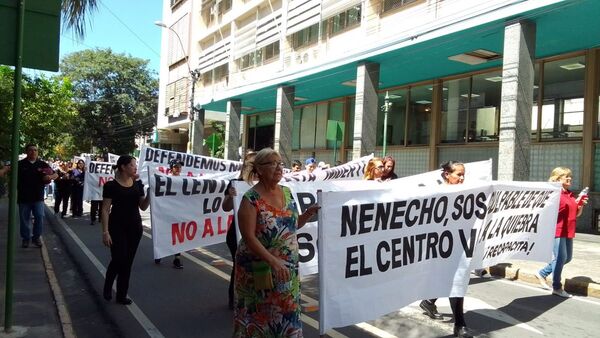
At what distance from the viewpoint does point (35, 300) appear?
5.71 meters

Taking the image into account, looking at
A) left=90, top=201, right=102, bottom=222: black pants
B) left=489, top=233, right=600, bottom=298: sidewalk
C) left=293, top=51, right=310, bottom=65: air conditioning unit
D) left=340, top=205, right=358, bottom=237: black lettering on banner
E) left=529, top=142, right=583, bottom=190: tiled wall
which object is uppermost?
left=293, top=51, right=310, bottom=65: air conditioning unit

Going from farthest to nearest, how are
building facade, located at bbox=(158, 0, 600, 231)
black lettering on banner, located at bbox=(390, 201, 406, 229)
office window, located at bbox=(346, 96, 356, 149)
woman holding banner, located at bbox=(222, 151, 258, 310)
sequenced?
office window, located at bbox=(346, 96, 356, 149), building facade, located at bbox=(158, 0, 600, 231), woman holding banner, located at bbox=(222, 151, 258, 310), black lettering on banner, located at bbox=(390, 201, 406, 229)

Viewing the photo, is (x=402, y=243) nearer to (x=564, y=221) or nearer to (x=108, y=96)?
(x=564, y=221)

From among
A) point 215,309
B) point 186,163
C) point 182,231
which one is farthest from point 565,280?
point 186,163

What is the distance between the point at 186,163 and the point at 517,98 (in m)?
8.21

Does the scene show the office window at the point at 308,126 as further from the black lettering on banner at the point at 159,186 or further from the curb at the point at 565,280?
the black lettering on banner at the point at 159,186

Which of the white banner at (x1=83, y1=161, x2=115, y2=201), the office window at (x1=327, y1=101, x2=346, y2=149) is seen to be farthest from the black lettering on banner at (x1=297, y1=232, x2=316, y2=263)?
the office window at (x1=327, y1=101, x2=346, y2=149)

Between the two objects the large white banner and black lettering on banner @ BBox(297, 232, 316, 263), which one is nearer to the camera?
the large white banner

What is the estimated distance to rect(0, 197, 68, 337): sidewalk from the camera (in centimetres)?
470

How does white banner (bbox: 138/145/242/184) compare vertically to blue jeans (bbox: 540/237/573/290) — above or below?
above

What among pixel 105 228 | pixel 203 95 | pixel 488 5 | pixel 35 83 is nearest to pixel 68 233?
pixel 105 228

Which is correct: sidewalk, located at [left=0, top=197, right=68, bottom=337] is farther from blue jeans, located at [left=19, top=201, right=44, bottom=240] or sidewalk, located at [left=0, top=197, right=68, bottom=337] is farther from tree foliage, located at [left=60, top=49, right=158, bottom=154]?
tree foliage, located at [left=60, top=49, right=158, bottom=154]

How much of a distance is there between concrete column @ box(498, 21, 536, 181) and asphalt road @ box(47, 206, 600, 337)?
5679 mm

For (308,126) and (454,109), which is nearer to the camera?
(454,109)
